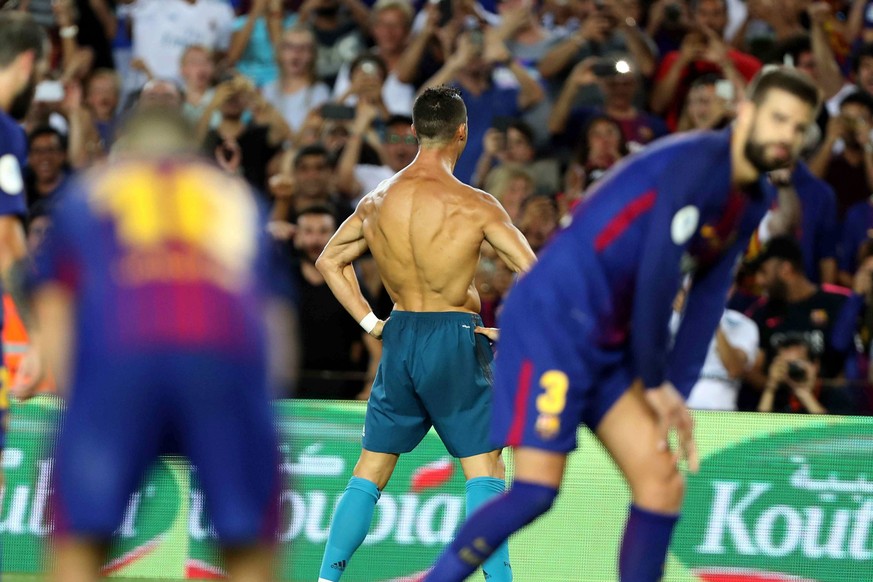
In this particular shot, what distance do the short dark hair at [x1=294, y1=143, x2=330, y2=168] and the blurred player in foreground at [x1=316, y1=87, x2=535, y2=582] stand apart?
3981 millimetres

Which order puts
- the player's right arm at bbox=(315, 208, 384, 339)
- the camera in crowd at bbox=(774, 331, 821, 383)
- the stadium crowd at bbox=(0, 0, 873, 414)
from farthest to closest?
the stadium crowd at bbox=(0, 0, 873, 414), the camera in crowd at bbox=(774, 331, 821, 383), the player's right arm at bbox=(315, 208, 384, 339)

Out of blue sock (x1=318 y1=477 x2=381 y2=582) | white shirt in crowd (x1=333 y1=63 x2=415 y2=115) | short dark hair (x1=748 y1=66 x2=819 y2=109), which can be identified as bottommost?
blue sock (x1=318 y1=477 x2=381 y2=582)

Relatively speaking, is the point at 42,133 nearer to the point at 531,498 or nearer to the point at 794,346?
the point at 794,346

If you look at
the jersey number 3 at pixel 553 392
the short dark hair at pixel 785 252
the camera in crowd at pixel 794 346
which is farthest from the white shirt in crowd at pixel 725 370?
the jersey number 3 at pixel 553 392

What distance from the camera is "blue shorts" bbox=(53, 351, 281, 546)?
427 centimetres

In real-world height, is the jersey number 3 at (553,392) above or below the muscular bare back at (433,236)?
below

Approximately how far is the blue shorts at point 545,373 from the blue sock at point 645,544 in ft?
1.32

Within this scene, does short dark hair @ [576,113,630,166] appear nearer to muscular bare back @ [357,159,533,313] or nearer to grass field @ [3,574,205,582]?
muscular bare back @ [357,159,533,313]

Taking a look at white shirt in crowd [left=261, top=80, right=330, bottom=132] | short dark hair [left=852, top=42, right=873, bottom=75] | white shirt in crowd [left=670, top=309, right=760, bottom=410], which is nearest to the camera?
white shirt in crowd [left=670, top=309, right=760, bottom=410]

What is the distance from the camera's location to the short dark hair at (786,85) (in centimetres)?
541

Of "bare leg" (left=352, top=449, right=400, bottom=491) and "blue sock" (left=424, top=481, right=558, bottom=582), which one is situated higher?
"blue sock" (left=424, top=481, right=558, bottom=582)

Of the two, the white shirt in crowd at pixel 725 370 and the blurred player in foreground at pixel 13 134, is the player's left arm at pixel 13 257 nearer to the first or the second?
the blurred player in foreground at pixel 13 134

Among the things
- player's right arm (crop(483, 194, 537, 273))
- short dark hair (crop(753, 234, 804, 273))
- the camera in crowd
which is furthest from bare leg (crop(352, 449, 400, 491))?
short dark hair (crop(753, 234, 804, 273))

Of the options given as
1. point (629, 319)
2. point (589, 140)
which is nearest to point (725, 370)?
point (589, 140)
